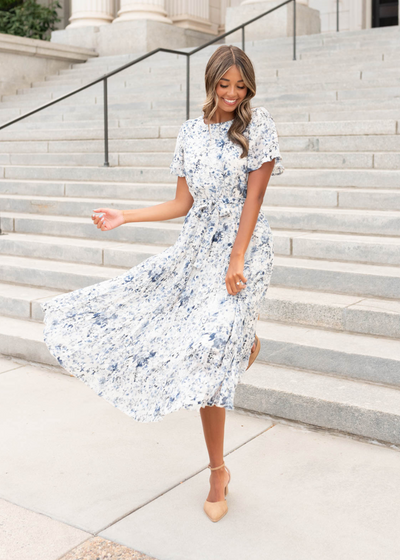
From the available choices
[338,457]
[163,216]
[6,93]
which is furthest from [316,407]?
[6,93]

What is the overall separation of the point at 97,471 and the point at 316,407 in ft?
4.11

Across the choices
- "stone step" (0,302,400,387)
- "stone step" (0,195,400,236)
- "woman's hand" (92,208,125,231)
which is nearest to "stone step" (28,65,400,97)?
"stone step" (0,195,400,236)

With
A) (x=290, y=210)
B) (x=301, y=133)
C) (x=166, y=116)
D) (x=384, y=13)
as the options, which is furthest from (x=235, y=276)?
(x=384, y=13)

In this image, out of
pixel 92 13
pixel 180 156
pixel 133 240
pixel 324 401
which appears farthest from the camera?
pixel 92 13

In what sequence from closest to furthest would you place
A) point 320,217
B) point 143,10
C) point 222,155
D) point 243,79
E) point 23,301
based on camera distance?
point 243,79
point 222,155
point 23,301
point 320,217
point 143,10

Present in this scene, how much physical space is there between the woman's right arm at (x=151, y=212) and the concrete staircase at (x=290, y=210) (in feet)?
4.52

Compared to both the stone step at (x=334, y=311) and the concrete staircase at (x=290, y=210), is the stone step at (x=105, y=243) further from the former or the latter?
the stone step at (x=334, y=311)

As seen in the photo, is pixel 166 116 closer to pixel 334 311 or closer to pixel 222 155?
pixel 334 311

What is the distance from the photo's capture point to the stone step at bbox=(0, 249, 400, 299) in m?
4.82

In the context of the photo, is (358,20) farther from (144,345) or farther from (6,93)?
(144,345)

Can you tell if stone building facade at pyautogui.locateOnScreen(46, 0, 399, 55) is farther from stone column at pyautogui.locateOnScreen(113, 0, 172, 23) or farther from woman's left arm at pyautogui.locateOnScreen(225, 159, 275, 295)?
woman's left arm at pyautogui.locateOnScreen(225, 159, 275, 295)

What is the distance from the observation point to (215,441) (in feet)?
9.57

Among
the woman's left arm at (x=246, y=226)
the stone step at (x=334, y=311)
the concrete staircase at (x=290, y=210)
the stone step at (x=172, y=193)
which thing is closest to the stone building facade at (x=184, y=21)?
the concrete staircase at (x=290, y=210)

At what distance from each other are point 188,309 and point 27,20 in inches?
588
